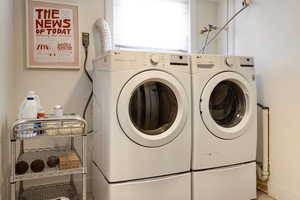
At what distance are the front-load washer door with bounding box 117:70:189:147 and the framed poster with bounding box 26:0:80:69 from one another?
0.76m

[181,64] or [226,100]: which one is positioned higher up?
[181,64]

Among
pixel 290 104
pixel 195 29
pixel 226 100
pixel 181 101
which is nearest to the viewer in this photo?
pixel 181 101

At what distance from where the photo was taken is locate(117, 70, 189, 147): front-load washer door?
138 cm

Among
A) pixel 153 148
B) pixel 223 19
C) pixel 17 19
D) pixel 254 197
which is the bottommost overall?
pixel 254 197

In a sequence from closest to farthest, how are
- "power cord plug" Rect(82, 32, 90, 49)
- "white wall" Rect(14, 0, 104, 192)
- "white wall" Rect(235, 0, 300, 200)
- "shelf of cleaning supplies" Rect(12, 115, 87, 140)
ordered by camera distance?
"shelf of cleaning supplies" Rect(12, 115, 87, 140) < "white wall" Rect(235, 0, 300, 200) < "white wall" Rect(14, 0, 104, 192) < "power cord plug" Rect(82, 32, 90, 49)

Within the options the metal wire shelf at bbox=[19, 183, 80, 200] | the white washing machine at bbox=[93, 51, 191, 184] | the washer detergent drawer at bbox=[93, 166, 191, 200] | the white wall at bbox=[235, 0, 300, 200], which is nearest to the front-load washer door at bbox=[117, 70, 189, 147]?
the white washing machine at bbox=[93, 51, 191, 184]

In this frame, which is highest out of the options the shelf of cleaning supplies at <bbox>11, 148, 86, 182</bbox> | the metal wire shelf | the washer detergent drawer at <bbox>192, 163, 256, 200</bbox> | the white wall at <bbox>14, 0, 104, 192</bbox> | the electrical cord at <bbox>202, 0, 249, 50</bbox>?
the electrical cord at <bbox>202, 0, 249, 50</bbox>

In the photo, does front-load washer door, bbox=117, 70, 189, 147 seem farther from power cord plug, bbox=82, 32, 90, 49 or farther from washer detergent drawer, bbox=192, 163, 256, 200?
power cord plug, bbox=82, 32, 90, 49

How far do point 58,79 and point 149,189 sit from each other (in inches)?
46.5

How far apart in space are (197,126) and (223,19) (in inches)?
59.1

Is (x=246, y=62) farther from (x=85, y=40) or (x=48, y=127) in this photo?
(x=48, y=127)

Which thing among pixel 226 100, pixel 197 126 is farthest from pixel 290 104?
pixel 197 126

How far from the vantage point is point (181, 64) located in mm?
1541

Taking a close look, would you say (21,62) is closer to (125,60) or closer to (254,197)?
(125,60)
